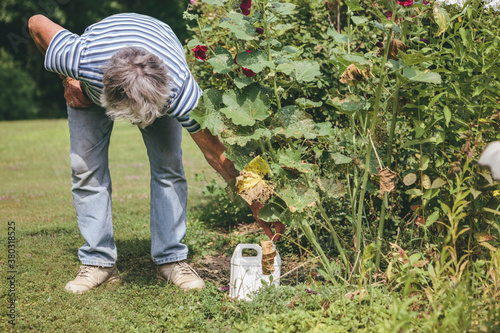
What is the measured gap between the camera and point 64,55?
246cm

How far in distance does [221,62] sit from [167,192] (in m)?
0.95

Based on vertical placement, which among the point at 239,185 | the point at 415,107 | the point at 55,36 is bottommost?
the point at 239,185

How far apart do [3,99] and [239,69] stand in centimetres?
1956

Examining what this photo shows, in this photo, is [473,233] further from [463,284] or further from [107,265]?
[107,265]

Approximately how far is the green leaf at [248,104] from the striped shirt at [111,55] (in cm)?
25

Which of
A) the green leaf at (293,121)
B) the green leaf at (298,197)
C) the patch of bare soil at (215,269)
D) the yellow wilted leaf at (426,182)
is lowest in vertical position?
the patch of bare soil at (215,269)

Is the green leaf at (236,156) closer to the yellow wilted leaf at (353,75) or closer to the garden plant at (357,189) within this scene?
the garden plant at (357,189)

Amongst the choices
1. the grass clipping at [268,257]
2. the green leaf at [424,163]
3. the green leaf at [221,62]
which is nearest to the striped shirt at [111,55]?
the green leaf at [221,62]

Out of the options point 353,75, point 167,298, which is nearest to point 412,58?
point 353,75

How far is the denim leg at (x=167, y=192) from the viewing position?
289cm

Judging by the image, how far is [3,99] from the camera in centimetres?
1927

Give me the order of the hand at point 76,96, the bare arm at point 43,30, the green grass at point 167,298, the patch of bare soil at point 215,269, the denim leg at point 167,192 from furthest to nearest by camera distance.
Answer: the patch of bare soil at point 215,269, the denim leg at point 167,192, the hand at point 76,96, the bare arm at point 43,30, the green grass at point 167,298

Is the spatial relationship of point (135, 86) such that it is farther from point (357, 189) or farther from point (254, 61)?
point (357, 189)

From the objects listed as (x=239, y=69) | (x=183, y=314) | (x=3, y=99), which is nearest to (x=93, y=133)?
(x=239, y=69)
